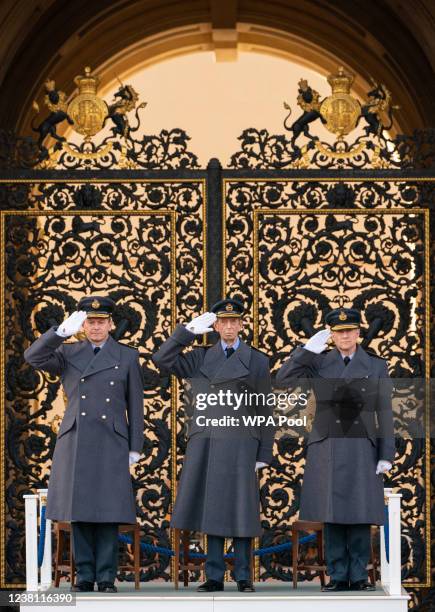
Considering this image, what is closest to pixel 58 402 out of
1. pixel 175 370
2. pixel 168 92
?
pixel 168 92

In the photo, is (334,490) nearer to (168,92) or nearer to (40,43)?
(40,43)

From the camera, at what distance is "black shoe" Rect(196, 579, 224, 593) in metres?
10.4

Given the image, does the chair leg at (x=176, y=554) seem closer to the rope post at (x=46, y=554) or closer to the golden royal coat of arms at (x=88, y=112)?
the rope post at (x=46, y=554)

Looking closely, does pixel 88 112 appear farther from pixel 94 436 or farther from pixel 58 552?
pixel 58 552

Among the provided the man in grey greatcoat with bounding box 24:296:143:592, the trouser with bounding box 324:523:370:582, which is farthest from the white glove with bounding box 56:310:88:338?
the trouser with bounding box 324:523:370:582

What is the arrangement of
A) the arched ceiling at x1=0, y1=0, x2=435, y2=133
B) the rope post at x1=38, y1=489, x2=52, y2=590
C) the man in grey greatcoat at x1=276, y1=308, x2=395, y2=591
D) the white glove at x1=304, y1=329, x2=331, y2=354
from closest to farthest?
the man in grey greatcoat at x1=276, y1=308, x2=395, y2=591 → the white glove at x1=304, y1=329, x2=331, y2=354 → the rope post at x1=38, y1=489, x2=52, y2=590 → the arched ceiling at x1=0, y1=0, x2=435, y2=133

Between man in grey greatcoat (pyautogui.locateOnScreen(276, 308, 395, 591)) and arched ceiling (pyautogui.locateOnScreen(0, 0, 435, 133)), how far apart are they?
490 cm

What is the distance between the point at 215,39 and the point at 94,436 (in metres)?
6.76

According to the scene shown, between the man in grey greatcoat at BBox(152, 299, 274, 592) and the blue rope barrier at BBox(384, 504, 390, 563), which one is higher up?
the man in grey greatcoat at BBox(152, 299, 274, 592)

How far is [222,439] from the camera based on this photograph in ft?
34.6

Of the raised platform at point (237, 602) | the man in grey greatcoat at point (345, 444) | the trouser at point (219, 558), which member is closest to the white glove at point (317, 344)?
the man in grey greatcoat at point (345, 444)

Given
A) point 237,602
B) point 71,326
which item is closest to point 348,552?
point 237,602

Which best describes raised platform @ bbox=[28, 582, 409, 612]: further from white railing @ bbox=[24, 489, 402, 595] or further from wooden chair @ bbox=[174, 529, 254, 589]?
wooden chair @ bbox=[174, 529, 254, 589]

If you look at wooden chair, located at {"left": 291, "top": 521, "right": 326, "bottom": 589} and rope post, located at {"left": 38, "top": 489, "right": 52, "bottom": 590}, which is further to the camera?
rope post, located at {"left": 38, "top": 489, "right": 52, "bottom": 590}
